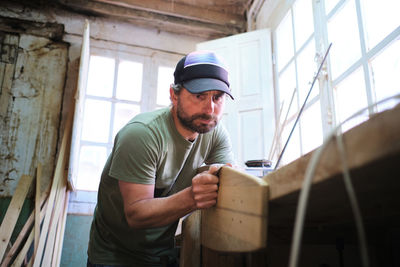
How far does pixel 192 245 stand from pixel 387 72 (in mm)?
1577

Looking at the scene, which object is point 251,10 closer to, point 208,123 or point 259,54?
point 259,54

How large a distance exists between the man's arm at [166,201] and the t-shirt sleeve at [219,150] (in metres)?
0.49

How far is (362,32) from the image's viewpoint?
2.17 m

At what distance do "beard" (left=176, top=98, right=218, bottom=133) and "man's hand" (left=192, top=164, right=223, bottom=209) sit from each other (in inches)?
19.1

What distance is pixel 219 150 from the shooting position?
5.27ft

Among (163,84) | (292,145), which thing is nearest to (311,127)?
(292,145)

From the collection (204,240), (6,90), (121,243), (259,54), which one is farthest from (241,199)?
(6,90)

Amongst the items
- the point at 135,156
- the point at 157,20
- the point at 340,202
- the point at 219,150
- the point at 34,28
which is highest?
the point at 157,20

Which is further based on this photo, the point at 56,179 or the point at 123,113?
the point at 123,113

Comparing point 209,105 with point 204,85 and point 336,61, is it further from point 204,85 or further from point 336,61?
point 336,61

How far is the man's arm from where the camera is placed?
33.4 inches

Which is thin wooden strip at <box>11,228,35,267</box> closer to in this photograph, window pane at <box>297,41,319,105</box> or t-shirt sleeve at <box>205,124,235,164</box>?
t-shirt sleeve at <box>205,124,235,164</box>

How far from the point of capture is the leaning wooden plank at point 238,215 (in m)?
0.60

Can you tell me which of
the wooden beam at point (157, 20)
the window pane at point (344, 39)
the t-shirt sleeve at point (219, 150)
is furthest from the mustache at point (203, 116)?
the wooden beam at point (157, 20)
